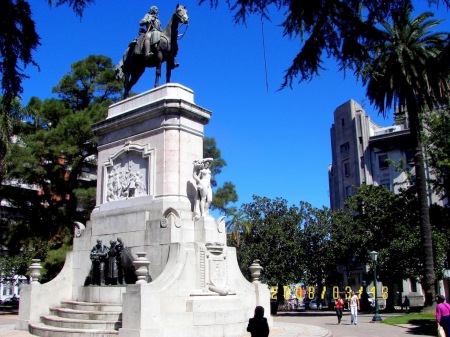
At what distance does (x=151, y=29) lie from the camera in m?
18.2

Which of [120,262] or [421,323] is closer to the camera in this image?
[120,262]

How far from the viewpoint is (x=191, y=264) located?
14336 mm

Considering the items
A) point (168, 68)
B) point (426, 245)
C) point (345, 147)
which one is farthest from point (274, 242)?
point (345, 147)

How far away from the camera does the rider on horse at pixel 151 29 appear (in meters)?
17.7

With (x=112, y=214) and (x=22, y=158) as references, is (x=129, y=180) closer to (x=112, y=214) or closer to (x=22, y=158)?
(x=112, y=214)

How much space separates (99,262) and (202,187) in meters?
Answer: 3.96

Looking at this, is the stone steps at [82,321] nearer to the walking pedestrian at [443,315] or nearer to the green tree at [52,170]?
the walking pedestrian at [443,315]

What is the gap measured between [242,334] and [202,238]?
10.0ft

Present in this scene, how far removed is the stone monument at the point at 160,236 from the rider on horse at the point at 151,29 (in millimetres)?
1758

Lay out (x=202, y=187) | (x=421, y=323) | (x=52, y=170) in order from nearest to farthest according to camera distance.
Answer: (x=202, y=187) → (x=421, y=323) → (x=52, y=170)

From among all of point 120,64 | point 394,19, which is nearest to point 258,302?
point 120,64

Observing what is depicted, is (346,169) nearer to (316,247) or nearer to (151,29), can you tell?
(316,247)

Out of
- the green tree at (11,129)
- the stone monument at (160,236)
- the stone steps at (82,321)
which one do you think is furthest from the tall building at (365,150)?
the stone steps at (82,321)

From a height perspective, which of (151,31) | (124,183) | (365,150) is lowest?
(124,183)
